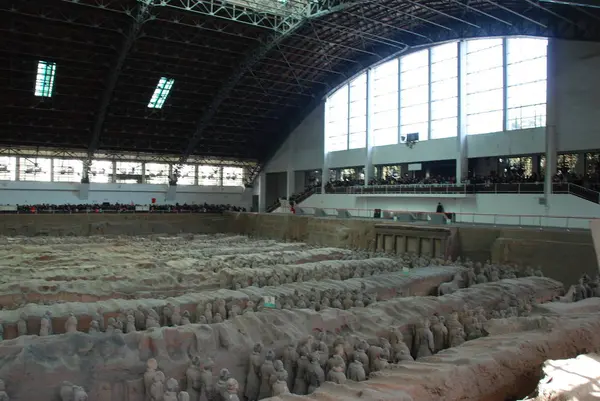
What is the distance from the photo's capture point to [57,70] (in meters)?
24.0

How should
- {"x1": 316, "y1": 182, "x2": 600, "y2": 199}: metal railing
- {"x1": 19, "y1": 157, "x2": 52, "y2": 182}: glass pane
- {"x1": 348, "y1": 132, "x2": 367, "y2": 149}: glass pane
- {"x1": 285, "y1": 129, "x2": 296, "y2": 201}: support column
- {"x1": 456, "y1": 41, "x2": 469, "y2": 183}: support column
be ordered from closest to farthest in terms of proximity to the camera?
{"x1": 316, "y1": 182, "x2": 600, "y2": 199}: metal railing, {"x1": 456, "y1": 41, "x2": 469, "y2": 183}: support column, {"x1": 348, "y1": 132, "x2": 367, "y2": 149}: glass pane, {"x1": 19, "y1": 157, "x2": 52, "y2": 182}: glass pane, {"x1": 285, "y1": 129, "x2": 296, "y2": 201}: support column

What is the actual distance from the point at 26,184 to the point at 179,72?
13.6 m

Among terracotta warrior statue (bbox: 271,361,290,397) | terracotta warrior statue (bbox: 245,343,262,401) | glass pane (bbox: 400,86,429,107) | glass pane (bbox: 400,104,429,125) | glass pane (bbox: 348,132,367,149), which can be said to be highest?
glass pane (bbox: 400,86,429,107)

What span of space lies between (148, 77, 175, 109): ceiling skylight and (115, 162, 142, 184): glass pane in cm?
808

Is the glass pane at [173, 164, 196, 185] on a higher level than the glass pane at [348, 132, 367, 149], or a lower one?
lower

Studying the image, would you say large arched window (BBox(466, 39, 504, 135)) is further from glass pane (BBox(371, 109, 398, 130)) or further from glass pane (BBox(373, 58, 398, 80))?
glass pane (BBox(371, 109, 398, 130))

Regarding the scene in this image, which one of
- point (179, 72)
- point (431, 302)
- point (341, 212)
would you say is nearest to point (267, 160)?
point (179, 72)

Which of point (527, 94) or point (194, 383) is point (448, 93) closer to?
point (527, 94)

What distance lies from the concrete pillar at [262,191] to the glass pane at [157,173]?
742 cm

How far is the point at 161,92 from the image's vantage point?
27594 millimetres

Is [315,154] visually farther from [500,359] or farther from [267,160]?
[500,359]

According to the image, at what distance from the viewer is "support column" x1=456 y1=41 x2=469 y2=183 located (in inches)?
913

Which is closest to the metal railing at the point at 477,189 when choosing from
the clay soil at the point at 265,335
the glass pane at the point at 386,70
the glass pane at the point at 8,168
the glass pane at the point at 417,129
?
the glass pane at the point at 417,129

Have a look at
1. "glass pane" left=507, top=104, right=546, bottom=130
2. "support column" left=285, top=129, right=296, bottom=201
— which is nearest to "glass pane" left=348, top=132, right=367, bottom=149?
"support column" left=285, top=129, right=296, bottom=201
